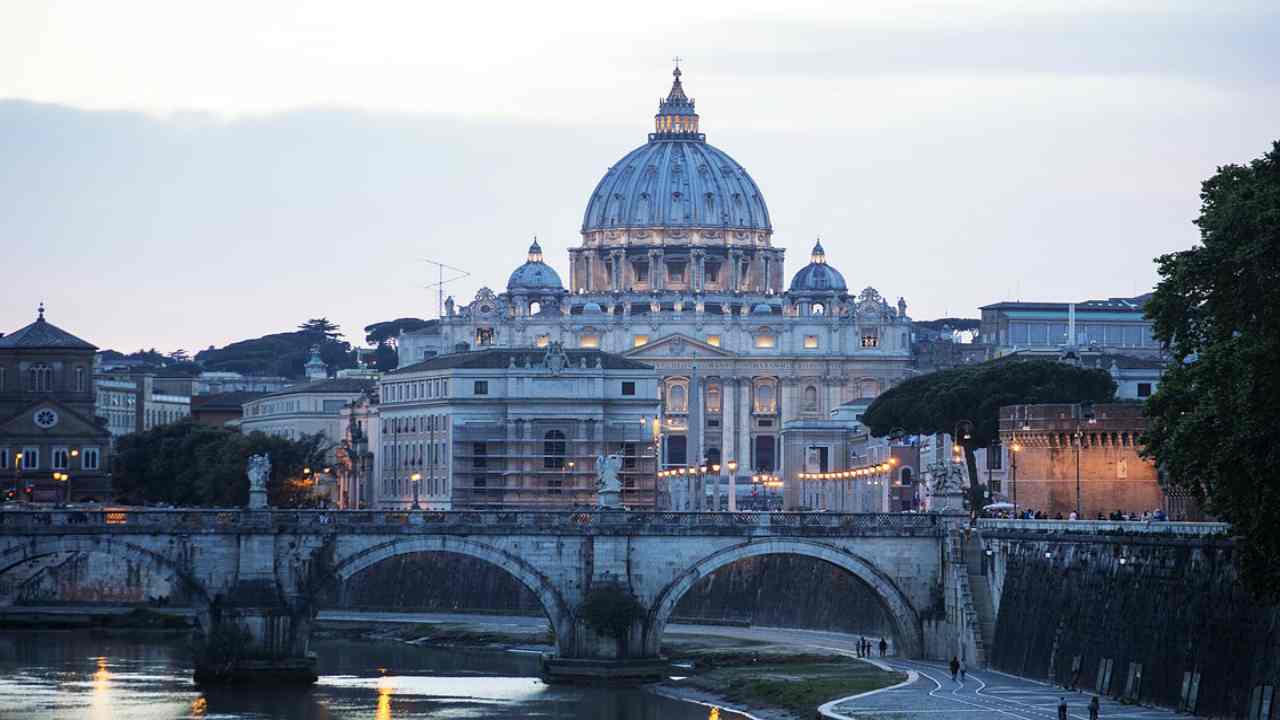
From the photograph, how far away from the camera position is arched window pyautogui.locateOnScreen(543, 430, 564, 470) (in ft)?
573

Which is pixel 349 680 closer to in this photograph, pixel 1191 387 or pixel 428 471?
pixel 1191 387

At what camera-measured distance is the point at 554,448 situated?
6880 inches

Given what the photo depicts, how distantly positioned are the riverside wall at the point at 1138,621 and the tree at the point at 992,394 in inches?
1525

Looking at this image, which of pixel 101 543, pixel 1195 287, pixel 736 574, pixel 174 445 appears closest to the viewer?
pixel 1195 287

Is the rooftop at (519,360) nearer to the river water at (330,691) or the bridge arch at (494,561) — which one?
the river water at (330,691)

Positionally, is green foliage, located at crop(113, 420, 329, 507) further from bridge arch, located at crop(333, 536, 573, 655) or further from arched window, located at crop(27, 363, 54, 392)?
bridge arch, located at crop(333, 536, 573, 655)

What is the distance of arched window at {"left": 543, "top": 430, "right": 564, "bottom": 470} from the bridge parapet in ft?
230

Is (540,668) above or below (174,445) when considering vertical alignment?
below

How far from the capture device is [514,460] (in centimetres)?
17475

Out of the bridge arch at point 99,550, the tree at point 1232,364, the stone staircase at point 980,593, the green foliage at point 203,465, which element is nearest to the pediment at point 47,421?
the green foliage at point 203,465

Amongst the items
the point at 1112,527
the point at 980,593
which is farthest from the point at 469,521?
the point at 1112,527

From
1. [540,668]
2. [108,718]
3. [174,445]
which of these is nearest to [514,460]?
[174,445]

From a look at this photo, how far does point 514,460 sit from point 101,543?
75.7 meters

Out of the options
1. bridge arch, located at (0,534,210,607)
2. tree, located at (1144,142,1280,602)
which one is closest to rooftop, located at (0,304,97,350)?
bridge arch, located at (0,534,210,607)
